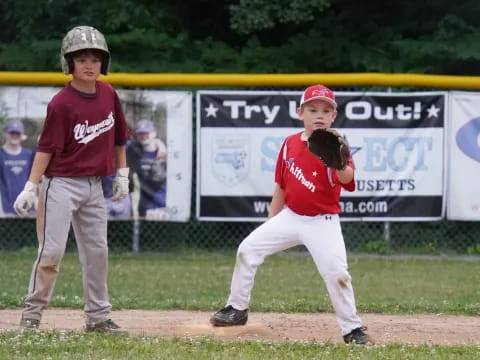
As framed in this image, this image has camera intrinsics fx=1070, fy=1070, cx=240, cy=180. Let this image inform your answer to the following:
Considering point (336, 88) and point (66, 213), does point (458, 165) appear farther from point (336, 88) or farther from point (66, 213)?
point (66, 213)

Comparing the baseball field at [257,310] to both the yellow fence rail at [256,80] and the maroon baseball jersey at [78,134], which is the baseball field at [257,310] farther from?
the yellow fence rail at [256,80]

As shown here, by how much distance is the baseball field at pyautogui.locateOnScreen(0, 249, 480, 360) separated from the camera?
6.12 meters

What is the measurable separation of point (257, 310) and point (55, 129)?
105 inches

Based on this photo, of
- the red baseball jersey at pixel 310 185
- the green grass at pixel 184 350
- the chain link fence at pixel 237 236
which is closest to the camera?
the green grass at pixel 184 350

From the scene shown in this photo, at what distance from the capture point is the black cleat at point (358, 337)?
6.75m

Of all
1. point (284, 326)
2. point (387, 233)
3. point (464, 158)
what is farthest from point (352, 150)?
point (284, 326)

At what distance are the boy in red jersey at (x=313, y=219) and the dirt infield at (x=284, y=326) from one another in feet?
1.04

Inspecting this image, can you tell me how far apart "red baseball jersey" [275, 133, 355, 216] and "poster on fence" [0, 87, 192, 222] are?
535 centimetres

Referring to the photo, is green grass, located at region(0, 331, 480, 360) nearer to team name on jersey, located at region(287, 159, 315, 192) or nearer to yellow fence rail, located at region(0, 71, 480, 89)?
team name on jersey, located at region(287, 159, 315, 192)

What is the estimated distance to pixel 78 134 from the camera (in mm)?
6934

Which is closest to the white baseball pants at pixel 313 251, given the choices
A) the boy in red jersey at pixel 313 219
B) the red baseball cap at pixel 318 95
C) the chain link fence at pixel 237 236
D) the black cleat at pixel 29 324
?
the boy in red jersey at pixel 313 219

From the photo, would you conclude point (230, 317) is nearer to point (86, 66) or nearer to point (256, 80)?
point (86, 66)

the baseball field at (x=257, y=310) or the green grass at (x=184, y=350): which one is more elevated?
the green grass at (x=184, y=350)

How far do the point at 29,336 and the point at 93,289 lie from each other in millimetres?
818
